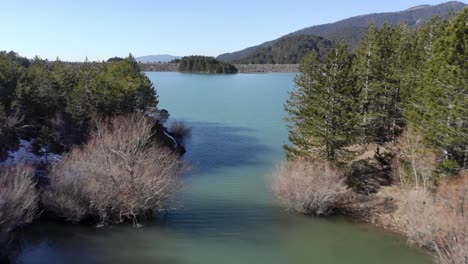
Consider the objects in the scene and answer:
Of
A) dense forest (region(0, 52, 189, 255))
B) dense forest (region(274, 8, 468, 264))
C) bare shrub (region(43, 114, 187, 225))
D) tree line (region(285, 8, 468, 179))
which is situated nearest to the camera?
dense forest (region(274, 8, 468, 264))

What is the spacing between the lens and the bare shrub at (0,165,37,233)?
1988 centimetres

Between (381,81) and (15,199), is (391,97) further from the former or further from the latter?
(15,199)

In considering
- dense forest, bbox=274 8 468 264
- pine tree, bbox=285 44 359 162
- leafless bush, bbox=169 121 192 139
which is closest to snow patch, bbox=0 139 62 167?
dense forest, bbox=274 8 468 264

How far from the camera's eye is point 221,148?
4884 cm

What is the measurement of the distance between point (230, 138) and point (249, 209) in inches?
1000

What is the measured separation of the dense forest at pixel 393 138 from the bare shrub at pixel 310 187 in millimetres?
68

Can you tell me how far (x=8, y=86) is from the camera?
35125 mm

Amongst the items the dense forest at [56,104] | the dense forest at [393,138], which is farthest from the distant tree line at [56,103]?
the dense forest at [393,138]

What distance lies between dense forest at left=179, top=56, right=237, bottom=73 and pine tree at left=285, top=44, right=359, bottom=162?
153848mm

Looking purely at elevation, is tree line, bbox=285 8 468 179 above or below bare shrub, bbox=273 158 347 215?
above

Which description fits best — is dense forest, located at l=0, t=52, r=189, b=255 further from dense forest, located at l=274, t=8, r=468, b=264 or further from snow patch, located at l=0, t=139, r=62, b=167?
dense forest, located at l=274, t=8, r=468, b=264

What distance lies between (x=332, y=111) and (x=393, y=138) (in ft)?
32.0

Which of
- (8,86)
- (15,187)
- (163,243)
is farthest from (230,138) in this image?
(15,187)

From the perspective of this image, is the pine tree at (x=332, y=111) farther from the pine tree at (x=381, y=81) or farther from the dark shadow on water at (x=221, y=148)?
the dark shadow on water at (x=221, y=148)
